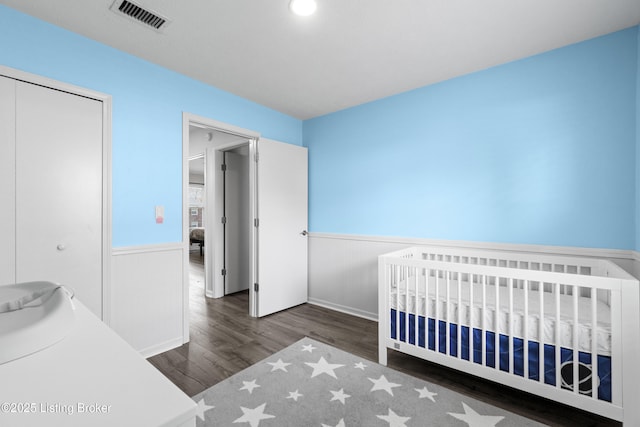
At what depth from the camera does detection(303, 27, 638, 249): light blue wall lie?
6.39 feet

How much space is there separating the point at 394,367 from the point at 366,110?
248 cm

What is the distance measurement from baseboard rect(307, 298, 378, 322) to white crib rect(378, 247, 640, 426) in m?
0.94

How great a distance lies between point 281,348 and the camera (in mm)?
2393

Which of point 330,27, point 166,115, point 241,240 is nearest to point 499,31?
point 330,27

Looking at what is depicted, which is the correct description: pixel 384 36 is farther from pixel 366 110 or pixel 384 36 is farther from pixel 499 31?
pixel 366 110

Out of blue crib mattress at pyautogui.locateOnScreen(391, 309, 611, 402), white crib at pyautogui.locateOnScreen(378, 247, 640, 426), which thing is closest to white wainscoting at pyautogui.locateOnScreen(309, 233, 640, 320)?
white crib at pyautogui.locateOnScreen(378, 247, 640, 426)

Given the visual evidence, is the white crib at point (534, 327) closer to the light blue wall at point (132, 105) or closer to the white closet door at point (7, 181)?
the light blue wall at point (132, 105)

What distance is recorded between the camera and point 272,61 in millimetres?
2305

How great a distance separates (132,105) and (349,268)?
8.26ft

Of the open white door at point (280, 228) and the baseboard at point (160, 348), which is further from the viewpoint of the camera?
the open white door at point (280, 228)

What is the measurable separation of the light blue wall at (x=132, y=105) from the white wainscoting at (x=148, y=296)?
11 cm

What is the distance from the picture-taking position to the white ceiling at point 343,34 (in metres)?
1.69

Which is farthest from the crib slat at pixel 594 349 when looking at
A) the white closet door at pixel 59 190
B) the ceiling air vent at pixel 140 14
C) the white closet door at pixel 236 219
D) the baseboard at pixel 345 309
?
the white closet door at pixel 236 219

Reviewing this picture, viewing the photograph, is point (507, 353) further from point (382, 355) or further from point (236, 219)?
point (236, 219)
